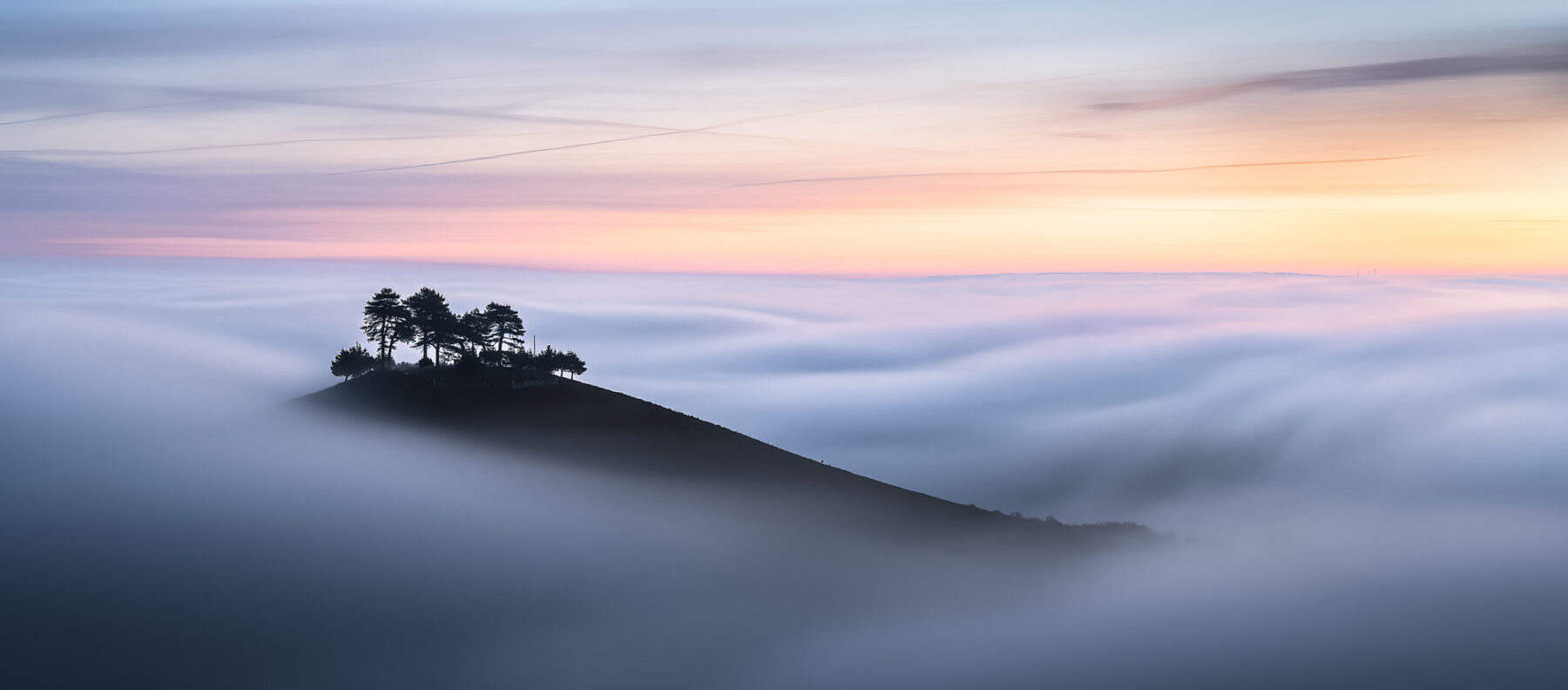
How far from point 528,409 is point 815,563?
108 feet

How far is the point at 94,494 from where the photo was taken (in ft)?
230

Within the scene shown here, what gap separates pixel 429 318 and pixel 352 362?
10.5 meters

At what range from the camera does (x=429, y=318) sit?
3834 inches

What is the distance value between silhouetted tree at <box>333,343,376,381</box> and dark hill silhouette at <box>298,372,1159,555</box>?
1201 mm

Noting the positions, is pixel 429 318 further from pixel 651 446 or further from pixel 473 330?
pixel 651 446

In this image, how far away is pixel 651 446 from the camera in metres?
101

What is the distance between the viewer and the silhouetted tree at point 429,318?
97.1m

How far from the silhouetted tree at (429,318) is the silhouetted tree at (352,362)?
6010 mm

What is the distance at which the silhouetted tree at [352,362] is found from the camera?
10006cm

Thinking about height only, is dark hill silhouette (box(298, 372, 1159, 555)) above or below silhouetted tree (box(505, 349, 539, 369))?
below

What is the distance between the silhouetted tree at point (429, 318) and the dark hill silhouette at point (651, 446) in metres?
4.03

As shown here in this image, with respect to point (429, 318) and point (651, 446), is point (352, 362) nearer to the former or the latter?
point (429, 318)

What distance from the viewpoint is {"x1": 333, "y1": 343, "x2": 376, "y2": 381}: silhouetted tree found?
10006 centimetres

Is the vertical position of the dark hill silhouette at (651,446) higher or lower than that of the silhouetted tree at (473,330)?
lower
